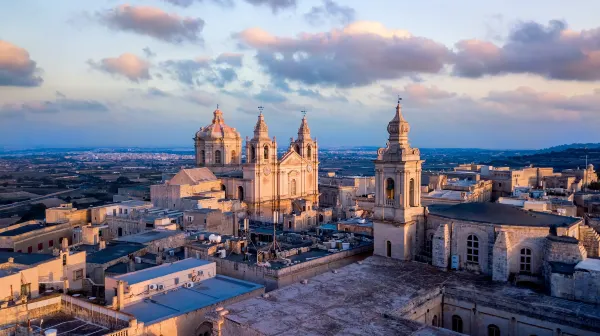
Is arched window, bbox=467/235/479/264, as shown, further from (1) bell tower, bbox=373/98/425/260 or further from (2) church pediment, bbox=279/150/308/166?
(2) church pediment, bbox=279/150/308/166

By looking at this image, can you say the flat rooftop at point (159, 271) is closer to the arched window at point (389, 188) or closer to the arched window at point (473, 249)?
the arched window at point (389, 188)

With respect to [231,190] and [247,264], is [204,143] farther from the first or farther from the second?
[247,264]

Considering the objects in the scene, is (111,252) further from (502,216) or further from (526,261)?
(526,261)

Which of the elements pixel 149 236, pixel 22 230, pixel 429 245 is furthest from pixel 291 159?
pixel 22 230

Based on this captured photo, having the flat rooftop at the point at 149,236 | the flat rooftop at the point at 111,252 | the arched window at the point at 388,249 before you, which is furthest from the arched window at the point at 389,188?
the flat rooftop at the point at 111,252

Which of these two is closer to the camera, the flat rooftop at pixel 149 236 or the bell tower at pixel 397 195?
the bell tower at pixel 397 195

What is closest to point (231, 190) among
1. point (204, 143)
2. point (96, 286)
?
point (204, 143)
